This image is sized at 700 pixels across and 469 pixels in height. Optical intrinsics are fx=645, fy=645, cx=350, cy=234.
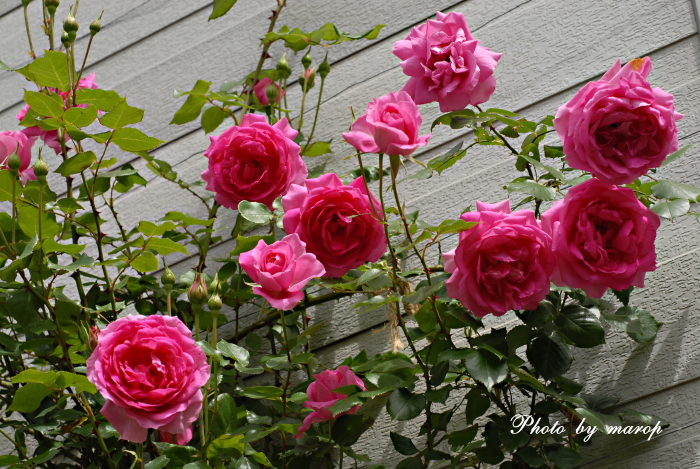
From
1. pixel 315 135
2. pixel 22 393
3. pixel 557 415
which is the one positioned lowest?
pixel 557 415

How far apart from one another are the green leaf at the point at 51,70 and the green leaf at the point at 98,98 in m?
0.03

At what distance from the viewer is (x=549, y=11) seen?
1.27m

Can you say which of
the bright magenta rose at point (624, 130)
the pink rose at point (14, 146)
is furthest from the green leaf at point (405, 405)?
the pink rose at point (14, 146)

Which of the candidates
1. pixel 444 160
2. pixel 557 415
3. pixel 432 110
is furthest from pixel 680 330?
pixel 432 110

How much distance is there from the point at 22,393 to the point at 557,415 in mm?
777

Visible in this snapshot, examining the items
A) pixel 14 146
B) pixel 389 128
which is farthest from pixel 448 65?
pixel 14 146

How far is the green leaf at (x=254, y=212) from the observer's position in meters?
0.99

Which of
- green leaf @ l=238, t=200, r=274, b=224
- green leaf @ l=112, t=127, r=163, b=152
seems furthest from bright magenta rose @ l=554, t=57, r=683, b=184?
green leaf @ l=112, t=127, r=163, b=152

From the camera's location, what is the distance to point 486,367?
795 millimetres

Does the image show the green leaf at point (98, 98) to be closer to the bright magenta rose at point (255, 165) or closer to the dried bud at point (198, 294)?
the bright magenta rose at point (255, 165)

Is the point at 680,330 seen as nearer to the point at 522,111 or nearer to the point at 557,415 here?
the point at 557,415

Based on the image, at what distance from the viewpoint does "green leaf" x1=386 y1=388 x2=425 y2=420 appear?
0.85 metres

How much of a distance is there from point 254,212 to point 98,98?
0.91ft

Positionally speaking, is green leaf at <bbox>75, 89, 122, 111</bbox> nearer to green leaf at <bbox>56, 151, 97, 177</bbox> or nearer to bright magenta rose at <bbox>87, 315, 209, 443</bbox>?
green leaf at <bbox>56, 151, 97, 177</bbox>
